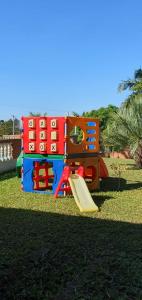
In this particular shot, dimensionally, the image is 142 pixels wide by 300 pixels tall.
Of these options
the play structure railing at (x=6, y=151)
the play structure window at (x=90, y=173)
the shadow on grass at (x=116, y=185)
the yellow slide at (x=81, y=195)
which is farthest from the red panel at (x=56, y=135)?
the play structure railing at (x=6, y=151)

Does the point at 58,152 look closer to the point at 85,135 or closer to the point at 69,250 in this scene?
the point at 85,135

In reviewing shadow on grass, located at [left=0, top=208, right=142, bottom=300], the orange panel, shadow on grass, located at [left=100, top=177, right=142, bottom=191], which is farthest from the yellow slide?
shadow on grass, located at [left=100, top=177, right=142, bottom=191]

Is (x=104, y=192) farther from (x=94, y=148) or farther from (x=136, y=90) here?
(x=136, y=90)

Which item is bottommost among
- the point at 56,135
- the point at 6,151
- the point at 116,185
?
the point at 116,185

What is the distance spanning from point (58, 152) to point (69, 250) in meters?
4.60

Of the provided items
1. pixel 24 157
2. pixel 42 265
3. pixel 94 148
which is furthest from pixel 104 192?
pixel 42 265

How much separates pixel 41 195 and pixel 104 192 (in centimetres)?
160

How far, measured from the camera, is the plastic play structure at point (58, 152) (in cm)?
921

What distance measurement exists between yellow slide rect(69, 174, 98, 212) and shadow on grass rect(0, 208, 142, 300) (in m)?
0.67

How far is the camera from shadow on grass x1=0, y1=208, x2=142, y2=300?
373 centimetres

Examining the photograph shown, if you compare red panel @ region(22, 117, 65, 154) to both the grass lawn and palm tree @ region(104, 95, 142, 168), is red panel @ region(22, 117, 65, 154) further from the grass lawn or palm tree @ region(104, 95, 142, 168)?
palm tree @ region(104, 95, 142, 168)

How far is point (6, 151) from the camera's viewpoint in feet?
50.4

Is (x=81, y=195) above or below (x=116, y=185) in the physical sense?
above

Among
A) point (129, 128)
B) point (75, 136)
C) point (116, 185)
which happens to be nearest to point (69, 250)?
point (116, 185)
